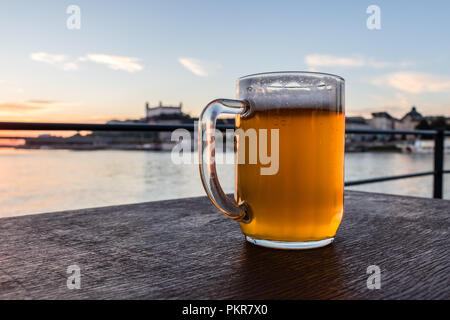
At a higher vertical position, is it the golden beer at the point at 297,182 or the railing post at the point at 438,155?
the golden beer at the point at 297,182

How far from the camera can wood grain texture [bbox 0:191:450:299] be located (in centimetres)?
26

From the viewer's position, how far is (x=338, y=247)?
0.38 meters

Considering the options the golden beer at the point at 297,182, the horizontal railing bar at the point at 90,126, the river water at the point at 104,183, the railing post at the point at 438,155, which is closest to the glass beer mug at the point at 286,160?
the golden beer at the point at 297,182

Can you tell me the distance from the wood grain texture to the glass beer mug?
0.08 ft

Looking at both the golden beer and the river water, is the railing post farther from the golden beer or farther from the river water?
the river water

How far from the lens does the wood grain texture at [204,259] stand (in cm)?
26

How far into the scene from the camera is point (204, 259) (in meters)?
0.33

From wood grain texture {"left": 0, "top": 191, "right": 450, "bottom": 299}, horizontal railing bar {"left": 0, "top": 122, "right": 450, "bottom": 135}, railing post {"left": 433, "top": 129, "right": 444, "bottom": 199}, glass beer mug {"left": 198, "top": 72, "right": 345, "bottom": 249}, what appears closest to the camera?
wood grain texture {"left": 0, "top": 191, "right": 450, "bottom": 299}

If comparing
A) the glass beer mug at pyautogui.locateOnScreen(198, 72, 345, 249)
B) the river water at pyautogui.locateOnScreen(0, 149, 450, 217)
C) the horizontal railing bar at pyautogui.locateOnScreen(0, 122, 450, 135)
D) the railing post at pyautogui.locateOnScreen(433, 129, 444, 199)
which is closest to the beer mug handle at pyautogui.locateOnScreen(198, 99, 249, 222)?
the glass beer mug at pyautogui.locateOnScreen(198, 72, 345, 249)

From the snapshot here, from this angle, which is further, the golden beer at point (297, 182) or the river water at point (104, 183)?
the river water at point (104, 183)

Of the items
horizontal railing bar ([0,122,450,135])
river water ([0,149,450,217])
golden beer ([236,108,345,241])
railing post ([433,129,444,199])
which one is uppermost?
horizontal railing bar ([0,122,450,135])

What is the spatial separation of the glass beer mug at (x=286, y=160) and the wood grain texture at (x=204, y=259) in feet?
0.08

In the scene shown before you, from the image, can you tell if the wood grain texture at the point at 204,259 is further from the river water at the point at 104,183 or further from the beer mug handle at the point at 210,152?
the river water at the point at 104,183
